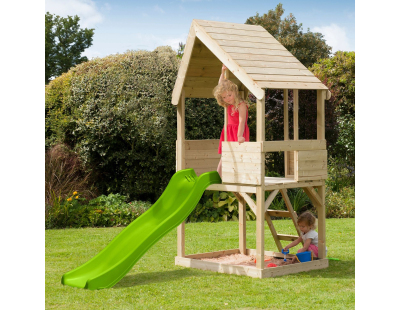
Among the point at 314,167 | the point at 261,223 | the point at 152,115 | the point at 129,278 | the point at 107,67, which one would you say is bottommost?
the point at 129,278

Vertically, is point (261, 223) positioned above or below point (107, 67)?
below

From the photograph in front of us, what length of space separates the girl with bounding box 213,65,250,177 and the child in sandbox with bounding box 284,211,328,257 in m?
1.37

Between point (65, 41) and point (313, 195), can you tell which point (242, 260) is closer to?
point (313, 195)

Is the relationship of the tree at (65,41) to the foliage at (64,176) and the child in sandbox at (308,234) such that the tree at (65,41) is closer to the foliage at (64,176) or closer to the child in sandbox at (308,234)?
the foliage at (64,176)

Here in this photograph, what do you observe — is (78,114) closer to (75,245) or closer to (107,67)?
(107,67)

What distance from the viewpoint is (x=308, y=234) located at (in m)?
7.95

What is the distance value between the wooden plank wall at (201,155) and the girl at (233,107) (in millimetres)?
631

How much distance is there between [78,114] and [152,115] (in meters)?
1.83

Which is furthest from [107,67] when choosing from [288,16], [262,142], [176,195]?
[288,16]

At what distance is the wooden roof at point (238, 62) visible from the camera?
23.4 ft

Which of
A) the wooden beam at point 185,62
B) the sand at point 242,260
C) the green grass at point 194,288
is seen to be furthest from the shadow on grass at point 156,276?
the wooden beam at point 185,62

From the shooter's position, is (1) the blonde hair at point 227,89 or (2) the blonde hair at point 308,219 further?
(2) the blonde hair at point 308,219

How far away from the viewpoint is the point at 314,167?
25.1 feet

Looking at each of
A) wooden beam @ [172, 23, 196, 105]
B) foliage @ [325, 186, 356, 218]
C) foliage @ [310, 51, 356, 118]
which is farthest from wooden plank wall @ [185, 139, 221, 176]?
foliage @ [310, 51, 356, 118]
